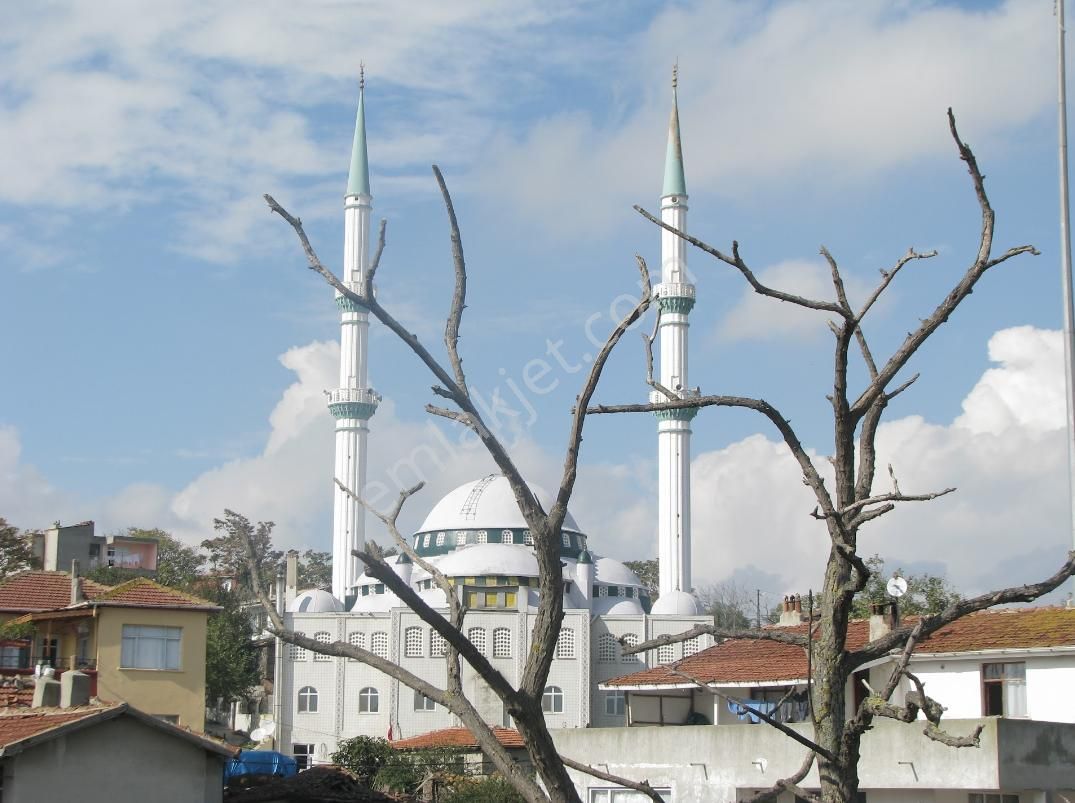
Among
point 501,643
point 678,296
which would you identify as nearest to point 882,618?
point 501,643

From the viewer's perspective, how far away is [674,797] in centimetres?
1978

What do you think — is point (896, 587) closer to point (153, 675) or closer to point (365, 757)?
point (153, 675)

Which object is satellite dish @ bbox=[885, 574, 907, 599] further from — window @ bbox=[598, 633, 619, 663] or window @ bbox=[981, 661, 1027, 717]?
window @ bbox=[598, 633, 619, 663]

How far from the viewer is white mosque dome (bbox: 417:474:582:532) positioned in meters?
66.5

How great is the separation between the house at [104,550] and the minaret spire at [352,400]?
880cm


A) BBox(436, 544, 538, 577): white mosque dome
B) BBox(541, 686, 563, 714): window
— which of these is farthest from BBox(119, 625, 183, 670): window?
BBox(436, 544, 538, 577): white mosque dome

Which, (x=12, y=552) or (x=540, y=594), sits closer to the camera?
(x=540, y=594)

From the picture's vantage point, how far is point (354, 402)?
213 feet

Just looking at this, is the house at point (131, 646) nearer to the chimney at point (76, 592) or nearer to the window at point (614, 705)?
the chimney at point (76, 592)

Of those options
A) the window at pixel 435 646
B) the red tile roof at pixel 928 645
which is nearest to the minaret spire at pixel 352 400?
the window at pixel 435 646

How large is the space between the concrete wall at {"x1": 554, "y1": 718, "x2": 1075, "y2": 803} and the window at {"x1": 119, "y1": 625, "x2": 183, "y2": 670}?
10.4 meters

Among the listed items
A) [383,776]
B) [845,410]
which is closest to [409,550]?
[845,410]

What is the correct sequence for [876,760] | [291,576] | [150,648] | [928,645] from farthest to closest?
[291,576] < [150,648] < [928,645] < [876,760]

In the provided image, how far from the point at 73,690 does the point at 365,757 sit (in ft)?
54.7
